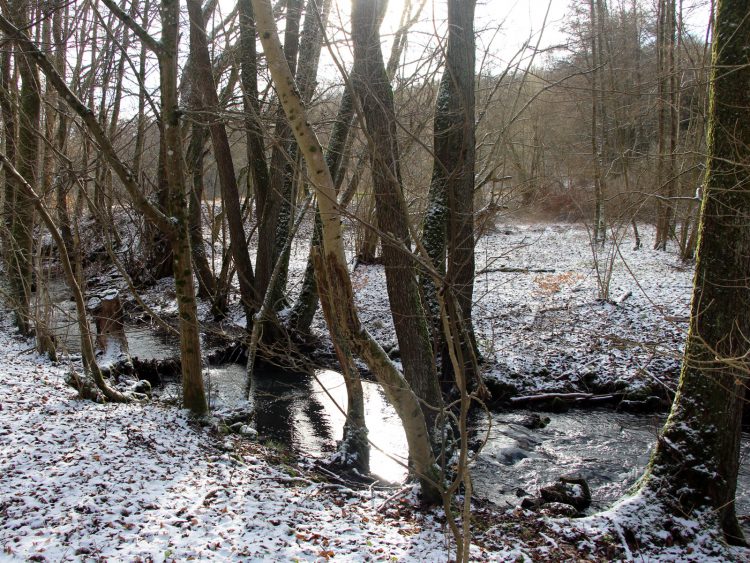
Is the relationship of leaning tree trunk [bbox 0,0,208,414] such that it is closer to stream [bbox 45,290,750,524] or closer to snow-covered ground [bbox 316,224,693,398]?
stream [bbox 45,290,750,524]

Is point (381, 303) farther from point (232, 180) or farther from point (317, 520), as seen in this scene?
point (317, 520)

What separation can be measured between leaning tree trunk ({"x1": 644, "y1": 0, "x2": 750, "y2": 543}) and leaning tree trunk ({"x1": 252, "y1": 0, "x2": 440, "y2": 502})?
236cm

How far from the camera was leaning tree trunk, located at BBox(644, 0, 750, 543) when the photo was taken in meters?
4.92

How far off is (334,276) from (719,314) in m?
3.53

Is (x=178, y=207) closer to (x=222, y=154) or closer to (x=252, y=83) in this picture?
(x=252, y=83)

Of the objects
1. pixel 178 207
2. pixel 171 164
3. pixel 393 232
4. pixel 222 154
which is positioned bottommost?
pixel 393 232

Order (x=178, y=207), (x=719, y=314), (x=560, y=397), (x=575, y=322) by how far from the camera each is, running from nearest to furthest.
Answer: (x=719, y=314), (x=178, y=207), (x=560, y=397), (x=575, y=322)

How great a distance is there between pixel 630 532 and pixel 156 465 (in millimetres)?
4623

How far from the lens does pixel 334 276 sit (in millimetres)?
4797

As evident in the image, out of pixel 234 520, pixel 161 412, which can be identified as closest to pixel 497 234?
pixel 161 412

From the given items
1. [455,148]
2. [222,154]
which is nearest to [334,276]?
[455,148]

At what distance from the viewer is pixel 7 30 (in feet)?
19.0

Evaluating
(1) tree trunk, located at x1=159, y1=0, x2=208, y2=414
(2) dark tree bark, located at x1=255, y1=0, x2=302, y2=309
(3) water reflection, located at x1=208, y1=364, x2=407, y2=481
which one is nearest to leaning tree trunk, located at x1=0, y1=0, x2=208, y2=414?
(1) tree trunk, located at x1=159, y1=0, x2=208, y2=414

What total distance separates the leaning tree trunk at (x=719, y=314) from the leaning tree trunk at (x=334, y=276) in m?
2.36
